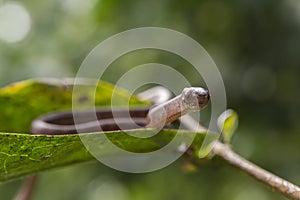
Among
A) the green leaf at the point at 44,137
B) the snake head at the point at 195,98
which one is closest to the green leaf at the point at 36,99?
the green leaf at the point at 44,137

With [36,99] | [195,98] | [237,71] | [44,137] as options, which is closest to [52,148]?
[44,137]

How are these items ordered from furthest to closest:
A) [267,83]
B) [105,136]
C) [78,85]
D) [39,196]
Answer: [39,196]
[267,83]
[78,85]
[105,136]

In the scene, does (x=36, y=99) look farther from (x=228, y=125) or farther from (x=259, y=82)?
(x=259, y=82)

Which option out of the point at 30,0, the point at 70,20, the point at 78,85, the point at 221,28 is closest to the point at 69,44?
the point at 70,20

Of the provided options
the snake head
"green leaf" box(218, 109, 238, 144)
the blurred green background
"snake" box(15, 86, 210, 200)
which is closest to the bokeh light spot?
the blurred green background

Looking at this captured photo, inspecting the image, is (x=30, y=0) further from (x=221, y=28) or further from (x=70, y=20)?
(x=221, y=28)

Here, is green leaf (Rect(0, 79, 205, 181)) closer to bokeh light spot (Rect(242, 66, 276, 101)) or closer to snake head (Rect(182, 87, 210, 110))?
snake head (Rect(182, 87, 210, 110))

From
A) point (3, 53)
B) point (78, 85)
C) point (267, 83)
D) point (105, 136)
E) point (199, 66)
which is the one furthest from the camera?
point (3, 53)
